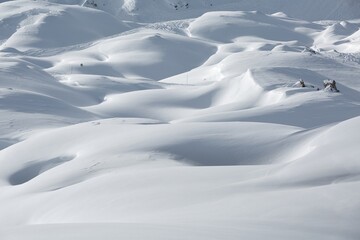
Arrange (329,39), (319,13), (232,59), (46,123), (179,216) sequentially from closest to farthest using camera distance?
(179,216) → (46,123) → (232,59) → (329,39) → (319,13)

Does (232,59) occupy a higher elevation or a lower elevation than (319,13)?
lower

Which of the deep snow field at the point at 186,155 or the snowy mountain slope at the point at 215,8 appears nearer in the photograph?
the deep snow field at the point at 186,155

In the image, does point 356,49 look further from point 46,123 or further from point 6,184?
point 6,184

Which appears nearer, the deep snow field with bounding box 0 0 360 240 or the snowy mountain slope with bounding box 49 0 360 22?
the deep snow field with bounding box 0 0 360 240

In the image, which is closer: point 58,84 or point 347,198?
point 347,198

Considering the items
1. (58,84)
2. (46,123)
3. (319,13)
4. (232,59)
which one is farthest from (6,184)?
(319,13)

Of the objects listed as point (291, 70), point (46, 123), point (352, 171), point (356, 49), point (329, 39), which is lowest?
point (352, 171)

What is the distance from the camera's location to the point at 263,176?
4531 millimetres

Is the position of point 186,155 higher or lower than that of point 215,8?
lower

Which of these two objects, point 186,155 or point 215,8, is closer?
point 186,155

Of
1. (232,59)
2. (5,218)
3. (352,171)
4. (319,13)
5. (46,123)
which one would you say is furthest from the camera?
(319,13)

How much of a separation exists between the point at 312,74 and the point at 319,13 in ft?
97.3

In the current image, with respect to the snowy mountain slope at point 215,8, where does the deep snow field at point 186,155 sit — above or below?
below

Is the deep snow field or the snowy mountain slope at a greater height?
the snowy mountain slope
